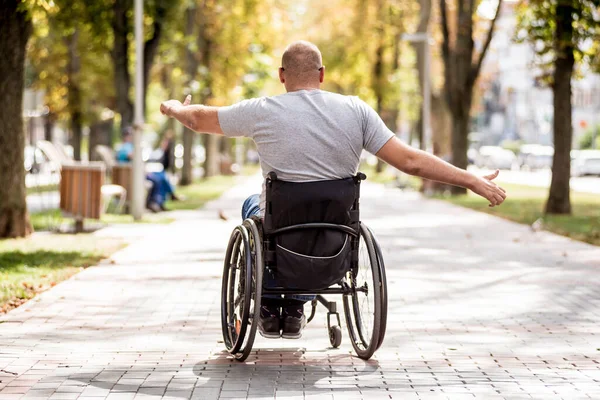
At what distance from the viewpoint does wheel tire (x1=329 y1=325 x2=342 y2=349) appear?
7594mm

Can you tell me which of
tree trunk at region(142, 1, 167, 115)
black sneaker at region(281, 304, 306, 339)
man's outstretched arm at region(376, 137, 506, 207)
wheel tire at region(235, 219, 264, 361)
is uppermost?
tree trunk at region(142, 1, 167, 115)

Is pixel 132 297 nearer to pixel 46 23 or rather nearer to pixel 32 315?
A: pixel 32 315

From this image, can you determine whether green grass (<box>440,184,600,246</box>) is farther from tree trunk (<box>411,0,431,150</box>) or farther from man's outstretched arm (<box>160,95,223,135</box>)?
man's outstretched arm (<box>160,95,223,135</box>)

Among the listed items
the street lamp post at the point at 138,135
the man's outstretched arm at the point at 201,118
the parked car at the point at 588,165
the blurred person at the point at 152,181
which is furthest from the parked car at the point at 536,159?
the man's outstretched arm at the point at 201,118

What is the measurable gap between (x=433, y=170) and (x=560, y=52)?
16.5 meters

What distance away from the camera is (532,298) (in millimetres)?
10289

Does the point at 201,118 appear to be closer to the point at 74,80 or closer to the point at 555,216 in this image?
the point at 555,216

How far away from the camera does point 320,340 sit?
8047 millimetres

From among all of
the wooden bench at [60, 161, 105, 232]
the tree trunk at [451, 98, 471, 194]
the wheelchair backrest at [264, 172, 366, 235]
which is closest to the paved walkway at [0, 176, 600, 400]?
the wheelchair backrest at [264, 172, 366, 235]

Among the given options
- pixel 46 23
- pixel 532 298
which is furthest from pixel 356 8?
pixel 532 298

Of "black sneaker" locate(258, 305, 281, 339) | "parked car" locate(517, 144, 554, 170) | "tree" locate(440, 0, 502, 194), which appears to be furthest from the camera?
"parked car" locate(517, 144, 554, 170)

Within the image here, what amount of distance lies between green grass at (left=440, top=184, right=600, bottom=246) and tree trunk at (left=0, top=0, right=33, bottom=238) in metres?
7.23

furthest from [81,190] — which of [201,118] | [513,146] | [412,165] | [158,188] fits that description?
[513,146]

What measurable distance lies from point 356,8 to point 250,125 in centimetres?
4554
